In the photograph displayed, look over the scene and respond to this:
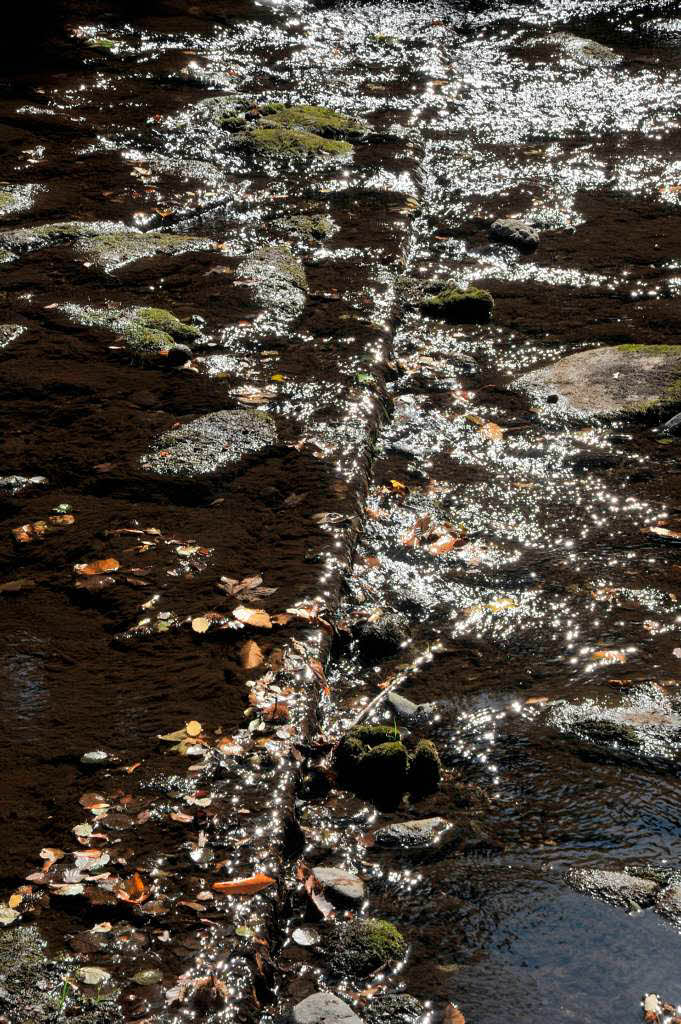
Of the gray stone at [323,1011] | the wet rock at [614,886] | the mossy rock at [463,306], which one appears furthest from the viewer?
the mossy rock at [463,306]

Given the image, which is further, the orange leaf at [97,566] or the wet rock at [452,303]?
the wet rock at [452,303]

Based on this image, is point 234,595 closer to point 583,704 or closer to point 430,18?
point 583,704

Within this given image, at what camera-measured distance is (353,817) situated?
99.6 inches

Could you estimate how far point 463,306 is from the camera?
16.9 ft

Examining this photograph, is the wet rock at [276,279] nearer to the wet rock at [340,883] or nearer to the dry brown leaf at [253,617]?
the dry brown leaf at [253,617]

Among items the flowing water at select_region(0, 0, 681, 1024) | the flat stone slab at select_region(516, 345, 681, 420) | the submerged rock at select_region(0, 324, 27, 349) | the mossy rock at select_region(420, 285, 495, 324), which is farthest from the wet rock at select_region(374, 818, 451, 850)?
the mossy rock at select_region(420, 285, 495, 324)

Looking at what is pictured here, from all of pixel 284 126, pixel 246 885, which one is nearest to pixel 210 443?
pixel 246 885

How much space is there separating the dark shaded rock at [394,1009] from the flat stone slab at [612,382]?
9.11 feet

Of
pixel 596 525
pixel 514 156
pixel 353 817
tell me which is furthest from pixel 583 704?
pixel 514 156

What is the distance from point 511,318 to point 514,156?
2.69m

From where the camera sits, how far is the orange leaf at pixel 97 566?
3.14m

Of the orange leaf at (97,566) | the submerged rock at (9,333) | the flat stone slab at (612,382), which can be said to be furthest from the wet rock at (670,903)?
the submerged rock at (9,333)

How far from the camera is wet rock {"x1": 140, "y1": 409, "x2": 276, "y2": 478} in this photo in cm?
366

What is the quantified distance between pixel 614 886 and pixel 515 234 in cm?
446
